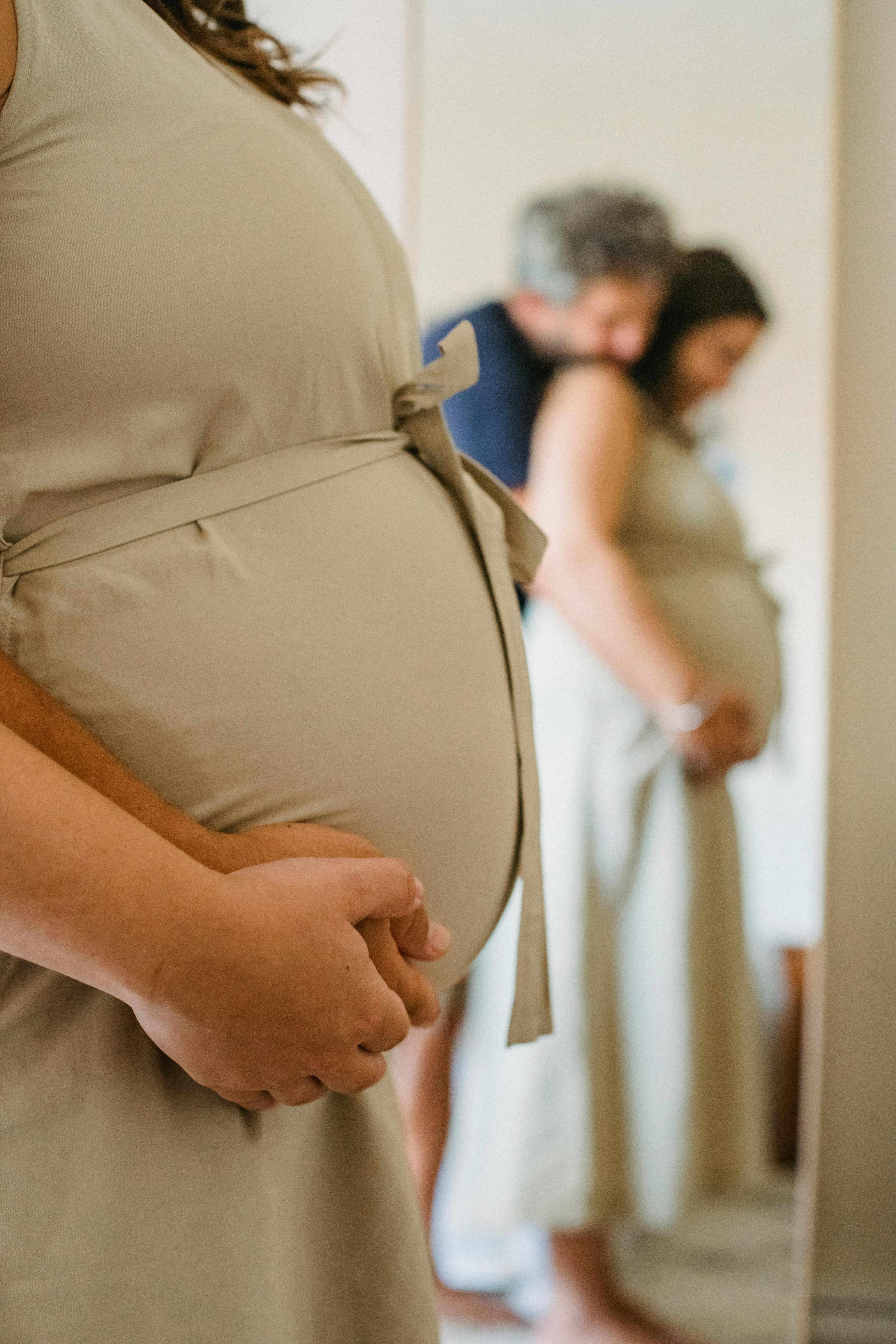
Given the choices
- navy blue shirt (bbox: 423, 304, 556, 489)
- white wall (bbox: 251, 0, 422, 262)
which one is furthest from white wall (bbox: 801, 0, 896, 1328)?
white wall (bbox: 251, 0, 422, 262)

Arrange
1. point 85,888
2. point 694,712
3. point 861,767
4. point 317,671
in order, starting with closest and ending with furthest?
1. point 85,888
2. point 317,671
3. point 694,712
4. point 861,767

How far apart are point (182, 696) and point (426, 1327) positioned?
0.35m

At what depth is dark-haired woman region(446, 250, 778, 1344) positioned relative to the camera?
152 centimetres

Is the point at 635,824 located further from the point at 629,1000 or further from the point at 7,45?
the point at 7,45

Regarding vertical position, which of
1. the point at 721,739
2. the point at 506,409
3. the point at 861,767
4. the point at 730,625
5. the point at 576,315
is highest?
the point at 576,315

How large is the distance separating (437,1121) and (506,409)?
1061mm

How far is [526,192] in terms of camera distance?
5.30 ft

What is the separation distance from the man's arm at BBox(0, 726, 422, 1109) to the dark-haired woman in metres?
1.12

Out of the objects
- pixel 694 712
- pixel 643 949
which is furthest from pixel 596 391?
pixel 643 949

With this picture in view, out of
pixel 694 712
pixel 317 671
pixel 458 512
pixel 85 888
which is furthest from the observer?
pixel 694 712

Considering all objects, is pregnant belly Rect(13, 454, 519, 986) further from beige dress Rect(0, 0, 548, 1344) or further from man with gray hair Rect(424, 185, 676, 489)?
man with gray hair Rect(424, 185, 676, 489)

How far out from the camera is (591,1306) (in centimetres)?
154

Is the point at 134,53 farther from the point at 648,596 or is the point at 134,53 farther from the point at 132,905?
the point at 648,596

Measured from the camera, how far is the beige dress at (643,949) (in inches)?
59.8
